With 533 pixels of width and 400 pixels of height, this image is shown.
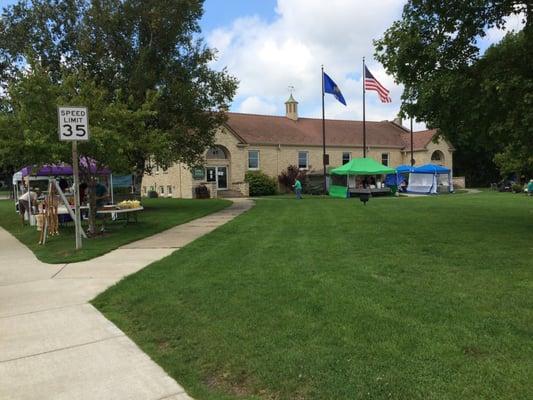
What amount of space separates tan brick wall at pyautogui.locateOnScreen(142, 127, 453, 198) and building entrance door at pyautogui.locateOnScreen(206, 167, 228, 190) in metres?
0.35

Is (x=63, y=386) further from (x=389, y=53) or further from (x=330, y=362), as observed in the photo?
(x=389, y=53)

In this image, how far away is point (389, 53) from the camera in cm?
1262

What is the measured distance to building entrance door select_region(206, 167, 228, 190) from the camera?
42.2 metres

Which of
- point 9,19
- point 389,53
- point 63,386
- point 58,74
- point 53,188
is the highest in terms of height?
point 9,19

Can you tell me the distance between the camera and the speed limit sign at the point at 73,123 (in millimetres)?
11250

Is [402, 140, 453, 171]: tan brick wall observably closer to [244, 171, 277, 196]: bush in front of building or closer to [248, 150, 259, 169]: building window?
[248, 150, 259, 169]: building window

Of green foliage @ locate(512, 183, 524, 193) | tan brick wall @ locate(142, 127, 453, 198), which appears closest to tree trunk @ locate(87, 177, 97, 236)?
tan brick wall @ locate(142, 127, 453, 198)

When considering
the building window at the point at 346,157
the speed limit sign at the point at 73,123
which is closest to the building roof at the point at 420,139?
the building window at the point at 346,157

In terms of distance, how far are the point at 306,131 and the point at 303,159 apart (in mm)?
3697

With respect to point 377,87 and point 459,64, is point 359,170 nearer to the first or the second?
point 377,87

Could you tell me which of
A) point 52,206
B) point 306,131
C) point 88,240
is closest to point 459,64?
point 88,240

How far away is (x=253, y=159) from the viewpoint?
1757 inches

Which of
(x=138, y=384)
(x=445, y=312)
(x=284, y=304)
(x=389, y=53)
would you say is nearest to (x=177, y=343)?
(x=138, y=384)

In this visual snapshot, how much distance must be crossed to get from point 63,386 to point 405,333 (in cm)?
305
